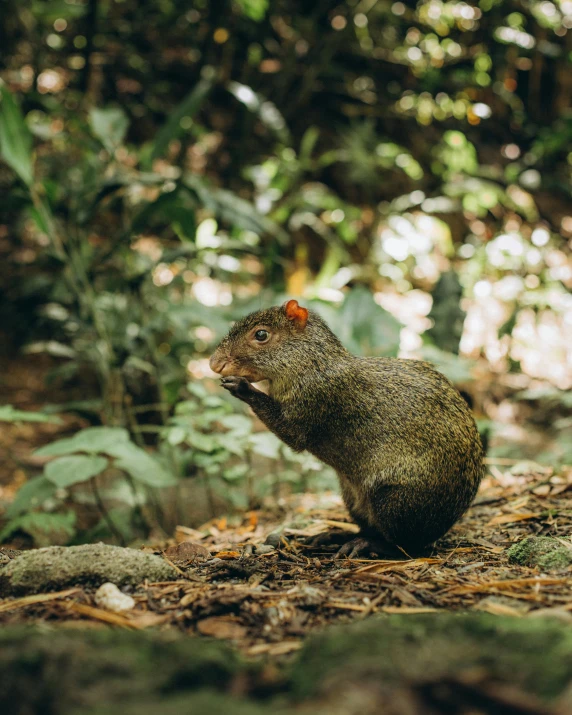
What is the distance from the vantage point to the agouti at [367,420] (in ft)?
10.2

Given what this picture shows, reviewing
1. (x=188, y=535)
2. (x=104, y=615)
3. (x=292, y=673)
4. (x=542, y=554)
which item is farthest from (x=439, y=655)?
(x=188, y=535)

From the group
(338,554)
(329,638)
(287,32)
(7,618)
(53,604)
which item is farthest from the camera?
(287,32)

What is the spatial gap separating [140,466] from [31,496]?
2.44 feet

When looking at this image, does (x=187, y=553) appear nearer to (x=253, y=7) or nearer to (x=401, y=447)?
(x=401, y=447)

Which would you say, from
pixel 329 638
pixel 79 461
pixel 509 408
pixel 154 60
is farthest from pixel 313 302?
pixel 154 60

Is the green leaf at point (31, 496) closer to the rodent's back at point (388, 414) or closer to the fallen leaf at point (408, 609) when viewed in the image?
the rodent's back at point (388, 414)

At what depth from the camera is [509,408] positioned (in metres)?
9.26

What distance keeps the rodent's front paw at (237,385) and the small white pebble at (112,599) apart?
125 centimetres

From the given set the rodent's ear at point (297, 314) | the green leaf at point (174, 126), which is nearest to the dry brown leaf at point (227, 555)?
the rodent's ear at point (297, 314)

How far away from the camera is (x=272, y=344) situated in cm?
351

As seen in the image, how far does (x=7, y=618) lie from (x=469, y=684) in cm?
148

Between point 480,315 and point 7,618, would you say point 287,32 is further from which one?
point 7,618

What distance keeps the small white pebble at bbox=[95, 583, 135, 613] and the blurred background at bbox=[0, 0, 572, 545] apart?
1.71 metres

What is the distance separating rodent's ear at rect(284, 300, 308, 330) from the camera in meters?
3.51
